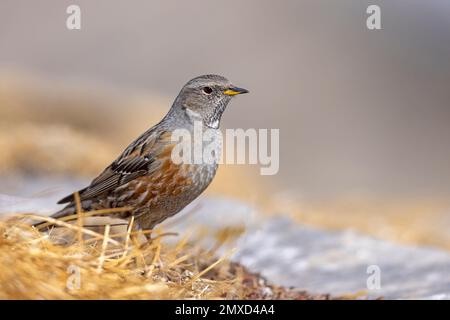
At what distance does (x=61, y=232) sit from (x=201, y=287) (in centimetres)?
120

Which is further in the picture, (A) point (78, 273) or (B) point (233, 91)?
(B) point (233, 91)

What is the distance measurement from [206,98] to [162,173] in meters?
0.88

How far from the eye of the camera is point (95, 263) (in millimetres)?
4531

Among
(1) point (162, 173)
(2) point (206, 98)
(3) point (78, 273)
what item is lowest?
(3) point (78, 273)

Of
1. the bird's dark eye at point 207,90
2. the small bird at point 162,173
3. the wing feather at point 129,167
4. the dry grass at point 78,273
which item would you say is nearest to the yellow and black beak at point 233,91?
the small bird at point 162,173

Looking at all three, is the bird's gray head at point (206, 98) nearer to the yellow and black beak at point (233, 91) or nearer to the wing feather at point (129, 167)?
the yellow and black beak at point (233, 91)

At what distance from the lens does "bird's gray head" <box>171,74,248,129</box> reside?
23.1 ft

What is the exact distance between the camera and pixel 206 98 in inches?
279

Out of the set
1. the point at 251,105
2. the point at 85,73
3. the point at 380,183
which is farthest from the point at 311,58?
the point at 380,183

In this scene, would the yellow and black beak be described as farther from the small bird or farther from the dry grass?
the dry grass

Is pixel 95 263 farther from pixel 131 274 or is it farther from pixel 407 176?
pixel 407 176

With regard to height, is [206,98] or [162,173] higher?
[206,98]

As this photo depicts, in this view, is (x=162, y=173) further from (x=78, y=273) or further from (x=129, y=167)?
(x=78, y=273)

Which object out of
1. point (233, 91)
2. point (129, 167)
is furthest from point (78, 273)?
point (233, 91)
